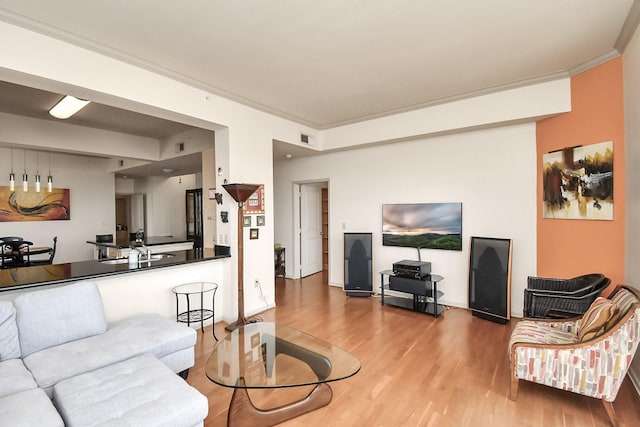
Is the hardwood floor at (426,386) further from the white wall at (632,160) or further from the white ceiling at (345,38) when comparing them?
the white ceiling at (345,38)

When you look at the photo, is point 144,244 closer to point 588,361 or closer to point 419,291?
point 419,291

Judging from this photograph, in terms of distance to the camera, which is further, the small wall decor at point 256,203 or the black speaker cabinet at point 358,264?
the black speaker cabinet at point 358,264

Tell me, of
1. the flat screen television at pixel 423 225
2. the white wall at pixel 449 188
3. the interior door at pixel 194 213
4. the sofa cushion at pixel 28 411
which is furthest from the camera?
the interior door at pixel 194 213

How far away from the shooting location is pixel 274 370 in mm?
2084

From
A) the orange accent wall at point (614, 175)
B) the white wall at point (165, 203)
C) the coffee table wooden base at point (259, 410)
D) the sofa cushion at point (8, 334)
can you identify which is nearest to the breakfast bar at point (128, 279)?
the sofa cushion at point (8, 334)

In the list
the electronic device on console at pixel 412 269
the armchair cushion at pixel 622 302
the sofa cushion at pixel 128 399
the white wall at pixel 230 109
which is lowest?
the sofa cushion at pixel 128 399

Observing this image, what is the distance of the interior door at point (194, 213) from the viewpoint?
8445 mm

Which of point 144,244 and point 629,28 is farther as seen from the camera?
point 144,244

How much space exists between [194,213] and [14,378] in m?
7.23

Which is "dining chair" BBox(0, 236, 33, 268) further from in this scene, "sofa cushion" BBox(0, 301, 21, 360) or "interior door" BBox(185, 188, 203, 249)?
"interior door" BBox(185, 188, 203, 249)

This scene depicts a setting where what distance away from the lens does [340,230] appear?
5.52 meters

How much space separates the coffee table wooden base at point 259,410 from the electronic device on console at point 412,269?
8.07ft

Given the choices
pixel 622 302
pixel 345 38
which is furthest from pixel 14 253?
pixel 622 302

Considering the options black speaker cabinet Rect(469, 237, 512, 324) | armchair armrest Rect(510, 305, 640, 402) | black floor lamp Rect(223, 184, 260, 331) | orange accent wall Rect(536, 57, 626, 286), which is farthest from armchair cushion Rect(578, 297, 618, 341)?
black floor lamp Rect(223, 184, 260, 331)
